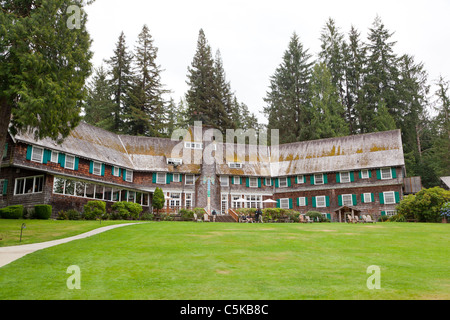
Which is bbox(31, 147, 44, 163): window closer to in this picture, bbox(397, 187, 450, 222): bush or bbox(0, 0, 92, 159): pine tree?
bbox(0, 0, 92, 159): pine tree

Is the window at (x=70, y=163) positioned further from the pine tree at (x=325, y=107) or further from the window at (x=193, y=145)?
the pine tree at (x=325, y=107)

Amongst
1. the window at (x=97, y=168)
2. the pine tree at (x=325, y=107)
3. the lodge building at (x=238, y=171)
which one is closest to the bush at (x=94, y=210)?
the lodge building at (x=238, y=171)

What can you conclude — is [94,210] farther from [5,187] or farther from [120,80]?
[120,80]

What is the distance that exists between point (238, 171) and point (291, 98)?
806 inches

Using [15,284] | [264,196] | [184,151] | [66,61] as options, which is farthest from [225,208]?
[15,284]

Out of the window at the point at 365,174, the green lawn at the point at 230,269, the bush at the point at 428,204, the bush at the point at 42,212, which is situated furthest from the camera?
the window at the point at 365,174

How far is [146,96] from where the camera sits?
53500 millimetres

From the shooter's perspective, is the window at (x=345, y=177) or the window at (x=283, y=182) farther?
the window at (x=283, y=182)

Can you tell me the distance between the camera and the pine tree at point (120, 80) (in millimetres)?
53562

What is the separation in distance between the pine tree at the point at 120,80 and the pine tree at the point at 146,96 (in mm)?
935

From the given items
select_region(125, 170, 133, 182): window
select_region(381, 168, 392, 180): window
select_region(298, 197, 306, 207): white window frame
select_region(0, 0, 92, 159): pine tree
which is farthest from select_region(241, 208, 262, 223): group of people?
select_region(0, 0, 92, 159): pine tree

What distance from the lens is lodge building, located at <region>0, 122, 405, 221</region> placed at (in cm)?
3538

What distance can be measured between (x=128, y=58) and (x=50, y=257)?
48381 mm
